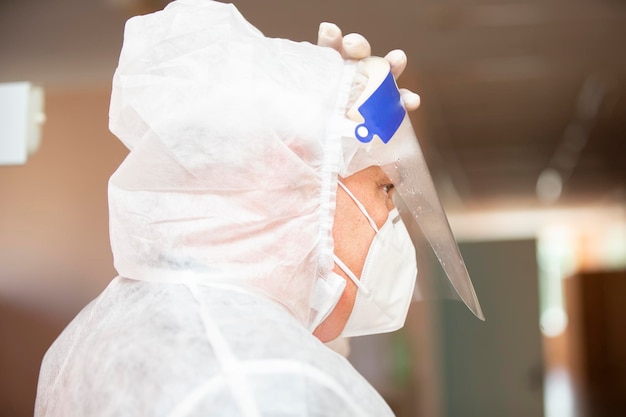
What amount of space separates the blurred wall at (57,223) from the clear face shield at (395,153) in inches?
35.2

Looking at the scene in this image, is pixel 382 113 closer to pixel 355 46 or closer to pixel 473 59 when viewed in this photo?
pixel 355 46

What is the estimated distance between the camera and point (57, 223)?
6.05ft

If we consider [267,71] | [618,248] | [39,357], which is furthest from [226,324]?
[618,248]

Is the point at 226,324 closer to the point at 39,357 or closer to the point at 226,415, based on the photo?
the point at 226,415

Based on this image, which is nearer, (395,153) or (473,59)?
(395,153)

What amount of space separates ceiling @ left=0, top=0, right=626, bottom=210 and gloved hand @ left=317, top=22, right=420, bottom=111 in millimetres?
922

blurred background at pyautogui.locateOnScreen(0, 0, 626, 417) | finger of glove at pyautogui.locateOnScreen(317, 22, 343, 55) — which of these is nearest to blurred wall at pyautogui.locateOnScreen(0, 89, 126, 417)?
blurred background at pyautogui.locateOnScreen(0, 0, 626, 417)

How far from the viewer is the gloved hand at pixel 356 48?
98cm

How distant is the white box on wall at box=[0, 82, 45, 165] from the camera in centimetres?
154

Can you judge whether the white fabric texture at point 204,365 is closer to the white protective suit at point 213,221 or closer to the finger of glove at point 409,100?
the white protective suit at point 213,221

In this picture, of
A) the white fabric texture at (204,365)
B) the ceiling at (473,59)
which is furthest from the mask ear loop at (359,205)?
the ceiling at (473,59)

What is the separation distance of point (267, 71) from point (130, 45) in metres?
0.18

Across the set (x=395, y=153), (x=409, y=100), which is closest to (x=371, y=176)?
(x=395, y=153)

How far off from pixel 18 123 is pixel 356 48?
892 millimetres
